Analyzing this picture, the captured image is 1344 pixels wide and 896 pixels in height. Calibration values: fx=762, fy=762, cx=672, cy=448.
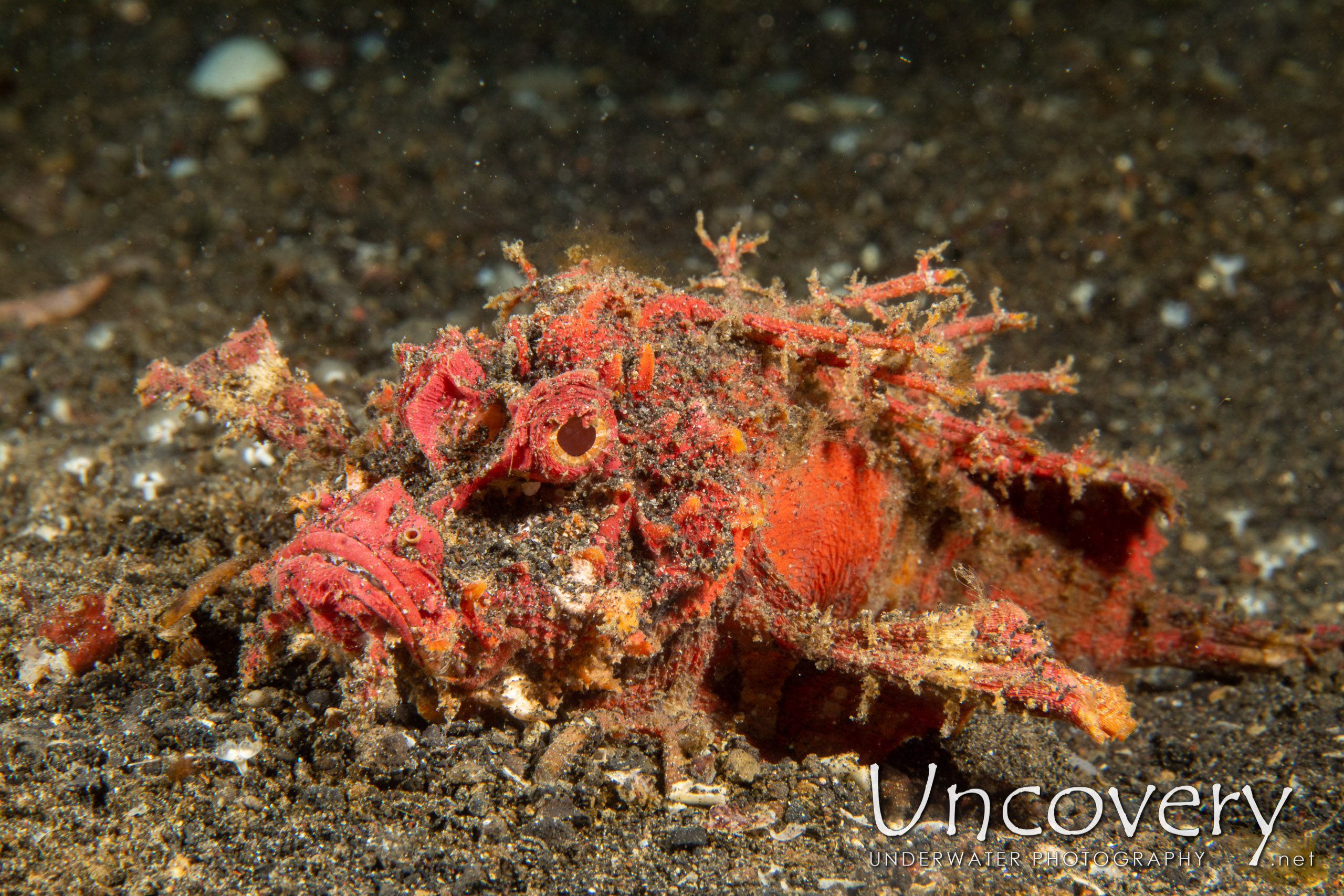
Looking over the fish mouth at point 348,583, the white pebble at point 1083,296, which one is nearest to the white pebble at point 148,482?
the fish mouth at point 348,583

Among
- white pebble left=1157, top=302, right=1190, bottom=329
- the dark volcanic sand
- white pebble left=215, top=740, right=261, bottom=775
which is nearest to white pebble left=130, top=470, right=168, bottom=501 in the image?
the dark volcanic sand

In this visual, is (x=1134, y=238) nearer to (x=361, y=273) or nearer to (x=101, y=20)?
(x=361, y=273)

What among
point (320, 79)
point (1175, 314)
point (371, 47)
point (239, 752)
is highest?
point (371, 47)

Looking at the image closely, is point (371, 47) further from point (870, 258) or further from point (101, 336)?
point (870, 258)

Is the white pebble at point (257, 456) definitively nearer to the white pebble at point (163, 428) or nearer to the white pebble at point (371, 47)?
the white pebble at point (163, 428)

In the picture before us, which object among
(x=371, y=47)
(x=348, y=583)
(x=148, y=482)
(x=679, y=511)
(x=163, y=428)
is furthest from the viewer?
(x=371, y=47)

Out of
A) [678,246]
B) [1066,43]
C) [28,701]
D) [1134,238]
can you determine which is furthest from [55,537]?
[1066,43]

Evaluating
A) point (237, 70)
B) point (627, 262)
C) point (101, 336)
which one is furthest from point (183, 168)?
point (627, 262)
